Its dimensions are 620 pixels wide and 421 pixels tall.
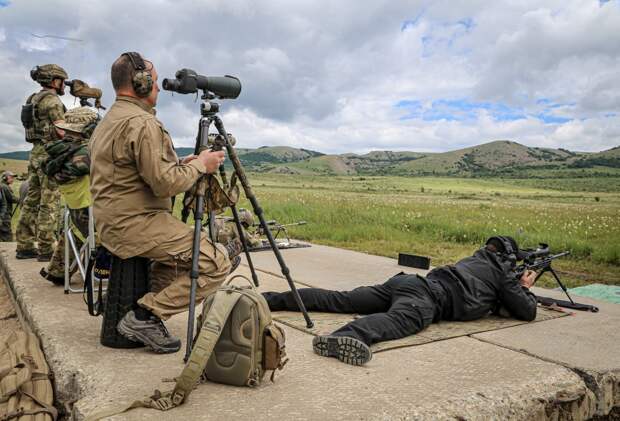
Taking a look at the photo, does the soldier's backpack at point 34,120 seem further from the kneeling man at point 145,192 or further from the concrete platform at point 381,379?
the kneeling man at point 145,192

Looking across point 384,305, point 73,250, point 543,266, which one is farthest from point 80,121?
point 543,266

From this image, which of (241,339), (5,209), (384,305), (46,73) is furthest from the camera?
(5,209)

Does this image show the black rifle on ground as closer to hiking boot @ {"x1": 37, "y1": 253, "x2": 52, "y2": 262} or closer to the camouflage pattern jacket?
the camouflage pattern jacket

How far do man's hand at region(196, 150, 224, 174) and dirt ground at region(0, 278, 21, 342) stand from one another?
9.16ft

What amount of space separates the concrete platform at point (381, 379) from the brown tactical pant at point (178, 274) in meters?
0.33

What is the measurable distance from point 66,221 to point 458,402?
4.14 meters

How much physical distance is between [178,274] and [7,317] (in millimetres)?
3160

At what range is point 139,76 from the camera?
3273 millimetres

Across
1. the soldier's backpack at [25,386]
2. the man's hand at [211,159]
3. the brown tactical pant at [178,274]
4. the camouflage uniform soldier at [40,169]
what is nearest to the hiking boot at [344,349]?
the brown tactical pant at [178,274]

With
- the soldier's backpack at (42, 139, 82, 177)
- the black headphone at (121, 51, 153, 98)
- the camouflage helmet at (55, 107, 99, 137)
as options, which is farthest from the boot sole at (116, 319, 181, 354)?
the camouflage helmet at (55, 107, 99, 137)

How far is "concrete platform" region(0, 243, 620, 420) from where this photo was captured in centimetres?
270

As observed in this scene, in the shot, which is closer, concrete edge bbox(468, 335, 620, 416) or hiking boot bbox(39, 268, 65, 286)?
concrete edge bbox(468, 335, 620, 416)

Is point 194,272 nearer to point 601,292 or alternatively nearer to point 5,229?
point 601,292

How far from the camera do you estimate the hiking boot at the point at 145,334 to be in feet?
11.3
